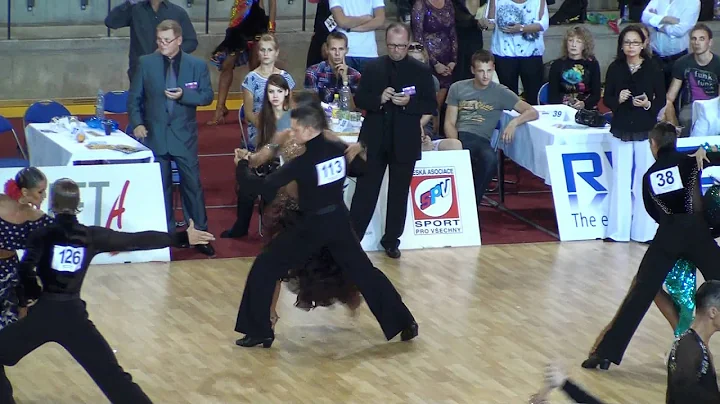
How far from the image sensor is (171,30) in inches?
420

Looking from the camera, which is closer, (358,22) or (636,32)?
(636,32)

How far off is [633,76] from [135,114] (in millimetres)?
4341

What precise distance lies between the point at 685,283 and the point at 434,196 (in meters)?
3.63

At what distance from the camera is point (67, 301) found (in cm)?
675

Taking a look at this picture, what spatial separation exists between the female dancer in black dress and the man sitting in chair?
5.45m

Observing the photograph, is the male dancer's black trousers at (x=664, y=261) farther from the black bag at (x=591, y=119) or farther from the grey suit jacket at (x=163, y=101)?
the grey suit jacket at (x=163, y=101)

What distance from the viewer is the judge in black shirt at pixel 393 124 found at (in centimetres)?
1077

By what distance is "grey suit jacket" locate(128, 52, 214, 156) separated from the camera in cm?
1082

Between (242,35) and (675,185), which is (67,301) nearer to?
(675,185)

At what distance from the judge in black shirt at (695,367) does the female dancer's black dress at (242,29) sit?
9543 millimetres

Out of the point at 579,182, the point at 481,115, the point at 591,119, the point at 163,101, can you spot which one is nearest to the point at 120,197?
the point at 163,101

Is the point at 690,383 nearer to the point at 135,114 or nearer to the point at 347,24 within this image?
the point at 135,114

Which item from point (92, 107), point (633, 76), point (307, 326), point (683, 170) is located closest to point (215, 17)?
Answer: point (92, 107)

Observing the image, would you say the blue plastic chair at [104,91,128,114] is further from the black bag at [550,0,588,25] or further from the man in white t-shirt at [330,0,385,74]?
the black bag at [550,0,588,25]
